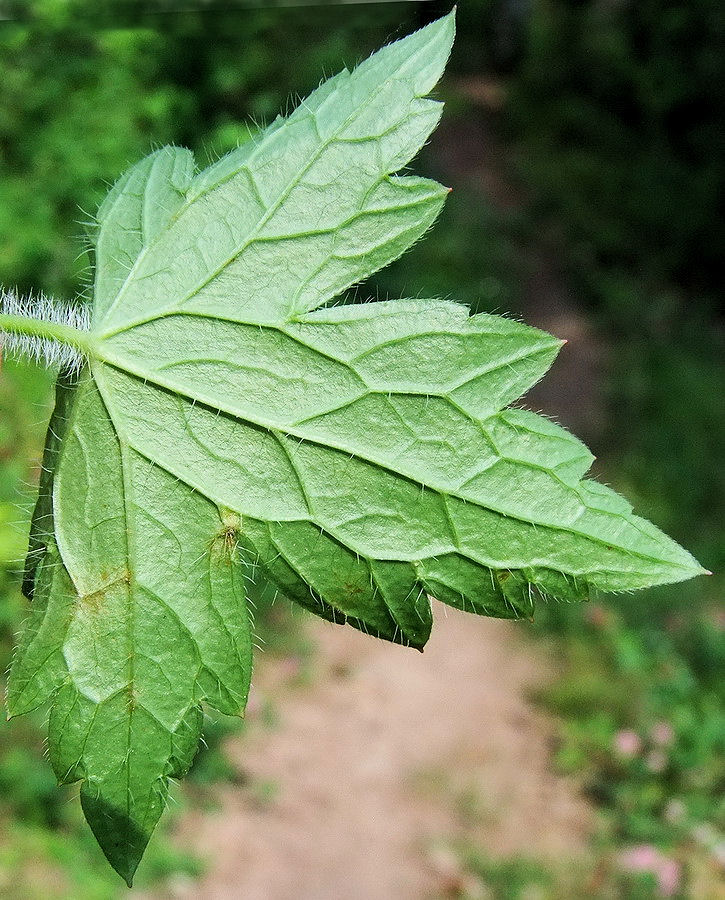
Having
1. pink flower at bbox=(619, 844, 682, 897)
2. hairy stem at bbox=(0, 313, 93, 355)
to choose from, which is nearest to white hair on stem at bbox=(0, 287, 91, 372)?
hairy stem at bbox=(0, 313, 93, 355)

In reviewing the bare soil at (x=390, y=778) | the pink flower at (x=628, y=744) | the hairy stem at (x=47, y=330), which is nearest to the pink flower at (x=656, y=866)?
the bare soil at (x=390, y=778)

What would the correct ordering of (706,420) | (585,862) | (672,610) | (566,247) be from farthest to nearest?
(566,247) → (706,420) → (672,610) → (585,862)

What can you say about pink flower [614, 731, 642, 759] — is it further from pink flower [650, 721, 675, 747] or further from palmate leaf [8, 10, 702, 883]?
palmate leaf [8, 10, 702, 883]

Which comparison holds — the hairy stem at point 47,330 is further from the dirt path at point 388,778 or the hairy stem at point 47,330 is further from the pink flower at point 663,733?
the pink flower at point 663,733

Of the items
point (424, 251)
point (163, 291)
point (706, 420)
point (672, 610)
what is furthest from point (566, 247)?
point (163, 291)

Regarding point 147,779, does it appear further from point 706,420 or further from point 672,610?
point 706,420

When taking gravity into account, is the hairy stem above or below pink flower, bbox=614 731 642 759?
above

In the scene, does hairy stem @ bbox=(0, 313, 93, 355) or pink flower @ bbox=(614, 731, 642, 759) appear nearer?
hairy stem @ bbox=(0, 313, 93, 355)
